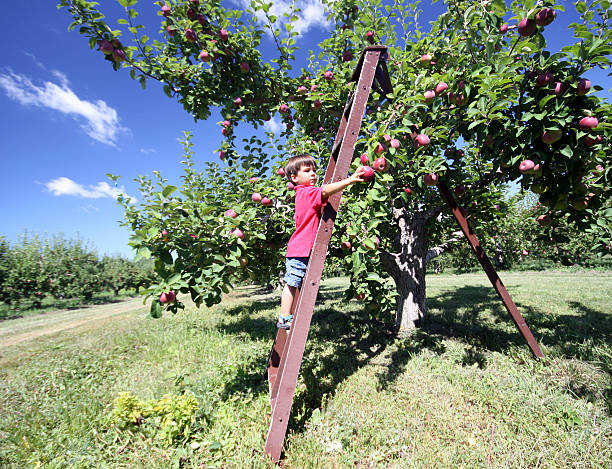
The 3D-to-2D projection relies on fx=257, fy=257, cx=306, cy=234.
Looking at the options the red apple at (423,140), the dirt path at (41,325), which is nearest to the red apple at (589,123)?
the red apple at (423,140)

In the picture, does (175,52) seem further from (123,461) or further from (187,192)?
(123,461)

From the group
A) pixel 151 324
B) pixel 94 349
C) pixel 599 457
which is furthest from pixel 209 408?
pixel 151 324

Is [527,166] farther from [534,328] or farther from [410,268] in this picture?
[534,328]

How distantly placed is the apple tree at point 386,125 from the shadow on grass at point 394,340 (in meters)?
0.78

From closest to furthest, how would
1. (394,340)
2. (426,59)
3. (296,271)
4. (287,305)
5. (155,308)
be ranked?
(155,308)
(296,271)
(287,305)
(426,59)
(394,340)

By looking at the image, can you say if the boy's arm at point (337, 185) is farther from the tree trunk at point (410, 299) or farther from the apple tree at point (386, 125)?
the tree trunk at point (410, 299)

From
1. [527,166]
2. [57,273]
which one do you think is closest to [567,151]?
[527,166]

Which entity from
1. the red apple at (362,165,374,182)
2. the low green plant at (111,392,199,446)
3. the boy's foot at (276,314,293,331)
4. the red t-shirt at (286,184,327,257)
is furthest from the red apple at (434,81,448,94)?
the low green plant at (111,392,199,446)

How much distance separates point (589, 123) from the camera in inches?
83.0

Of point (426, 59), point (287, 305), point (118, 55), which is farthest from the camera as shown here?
point (426, 59)

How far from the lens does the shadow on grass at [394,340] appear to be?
122 inches

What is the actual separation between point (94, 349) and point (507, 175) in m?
7.65

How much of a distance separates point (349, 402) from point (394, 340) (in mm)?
2324

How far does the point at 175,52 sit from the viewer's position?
408cm
